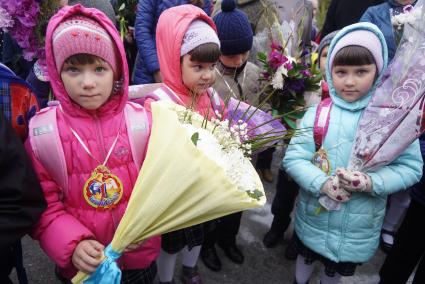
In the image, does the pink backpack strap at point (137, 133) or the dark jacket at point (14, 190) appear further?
the pink backpack strap at point (137, 133)

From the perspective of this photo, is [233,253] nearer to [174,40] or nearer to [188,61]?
[188,61]

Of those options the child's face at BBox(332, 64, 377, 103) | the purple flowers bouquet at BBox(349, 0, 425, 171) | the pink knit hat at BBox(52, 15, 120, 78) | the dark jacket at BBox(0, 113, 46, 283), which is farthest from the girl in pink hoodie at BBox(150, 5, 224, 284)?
the dark jacket at BBox(0, 113, 46, 283)

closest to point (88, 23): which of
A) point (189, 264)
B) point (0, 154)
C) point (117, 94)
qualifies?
point (117, 94)

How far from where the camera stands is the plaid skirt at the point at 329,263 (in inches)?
93.3

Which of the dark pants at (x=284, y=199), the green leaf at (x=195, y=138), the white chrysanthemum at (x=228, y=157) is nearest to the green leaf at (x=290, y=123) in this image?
the dark pants at (x=284, y=199)

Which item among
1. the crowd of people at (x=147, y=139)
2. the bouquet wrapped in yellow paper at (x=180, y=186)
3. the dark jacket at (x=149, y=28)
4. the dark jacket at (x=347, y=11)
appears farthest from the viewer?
the dark jacket at (x=347, y=11)

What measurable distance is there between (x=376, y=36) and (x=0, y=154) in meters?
2.11

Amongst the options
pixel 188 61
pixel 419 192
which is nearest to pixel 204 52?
pixel 188 61

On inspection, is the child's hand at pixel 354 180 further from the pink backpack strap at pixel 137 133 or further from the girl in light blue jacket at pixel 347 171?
the pink backpack strap at pixel 137 133

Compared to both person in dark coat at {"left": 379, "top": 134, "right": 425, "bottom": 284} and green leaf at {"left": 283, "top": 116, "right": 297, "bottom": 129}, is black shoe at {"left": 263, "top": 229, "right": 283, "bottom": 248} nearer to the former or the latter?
person in dark coat at {"left": 379, "top": 134, "right": 425, "bottom": 284}

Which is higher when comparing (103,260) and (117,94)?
(117,94)

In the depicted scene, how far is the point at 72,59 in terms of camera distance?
1623 millimetres

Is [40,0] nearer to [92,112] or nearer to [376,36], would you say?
[92,112]

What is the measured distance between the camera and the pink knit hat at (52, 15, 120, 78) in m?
1.59
